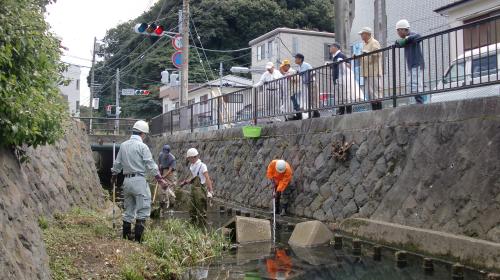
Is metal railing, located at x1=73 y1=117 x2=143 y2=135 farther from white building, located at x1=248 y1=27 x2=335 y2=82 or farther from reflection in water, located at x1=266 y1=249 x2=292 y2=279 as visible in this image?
reflection in water, located at x1=266 y1=249 x2=292 y2=279

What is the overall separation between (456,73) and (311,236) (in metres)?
3.56

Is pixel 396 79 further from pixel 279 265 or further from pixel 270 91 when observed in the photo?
pixel 270 91

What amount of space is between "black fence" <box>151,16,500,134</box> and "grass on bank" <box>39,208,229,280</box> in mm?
4122

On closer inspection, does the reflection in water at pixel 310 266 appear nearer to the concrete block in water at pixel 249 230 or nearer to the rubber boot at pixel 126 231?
the concrete block in water at pixel 249 230

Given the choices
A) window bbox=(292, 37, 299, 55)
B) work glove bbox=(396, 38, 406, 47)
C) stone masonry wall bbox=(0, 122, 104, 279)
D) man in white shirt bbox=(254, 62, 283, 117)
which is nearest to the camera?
stone masonry wall bbox=(0, 122, 104, 279)

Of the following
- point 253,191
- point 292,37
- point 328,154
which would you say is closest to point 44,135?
point 328,154

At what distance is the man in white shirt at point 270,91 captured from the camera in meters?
13.6

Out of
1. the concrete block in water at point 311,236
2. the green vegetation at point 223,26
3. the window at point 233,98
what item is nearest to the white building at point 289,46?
the green vegetation at point 223,26

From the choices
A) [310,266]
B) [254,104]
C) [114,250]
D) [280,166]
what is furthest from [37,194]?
[254,104]

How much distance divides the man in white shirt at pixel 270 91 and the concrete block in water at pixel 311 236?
200 inches

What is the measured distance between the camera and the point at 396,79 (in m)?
9.25

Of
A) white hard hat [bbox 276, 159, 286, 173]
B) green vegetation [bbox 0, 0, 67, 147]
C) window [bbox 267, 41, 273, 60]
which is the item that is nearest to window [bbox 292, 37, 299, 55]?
window [bbox 267, 41, 273, 60]

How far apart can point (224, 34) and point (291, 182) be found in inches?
1541

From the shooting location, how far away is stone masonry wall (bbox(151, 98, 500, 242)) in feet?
22.5
